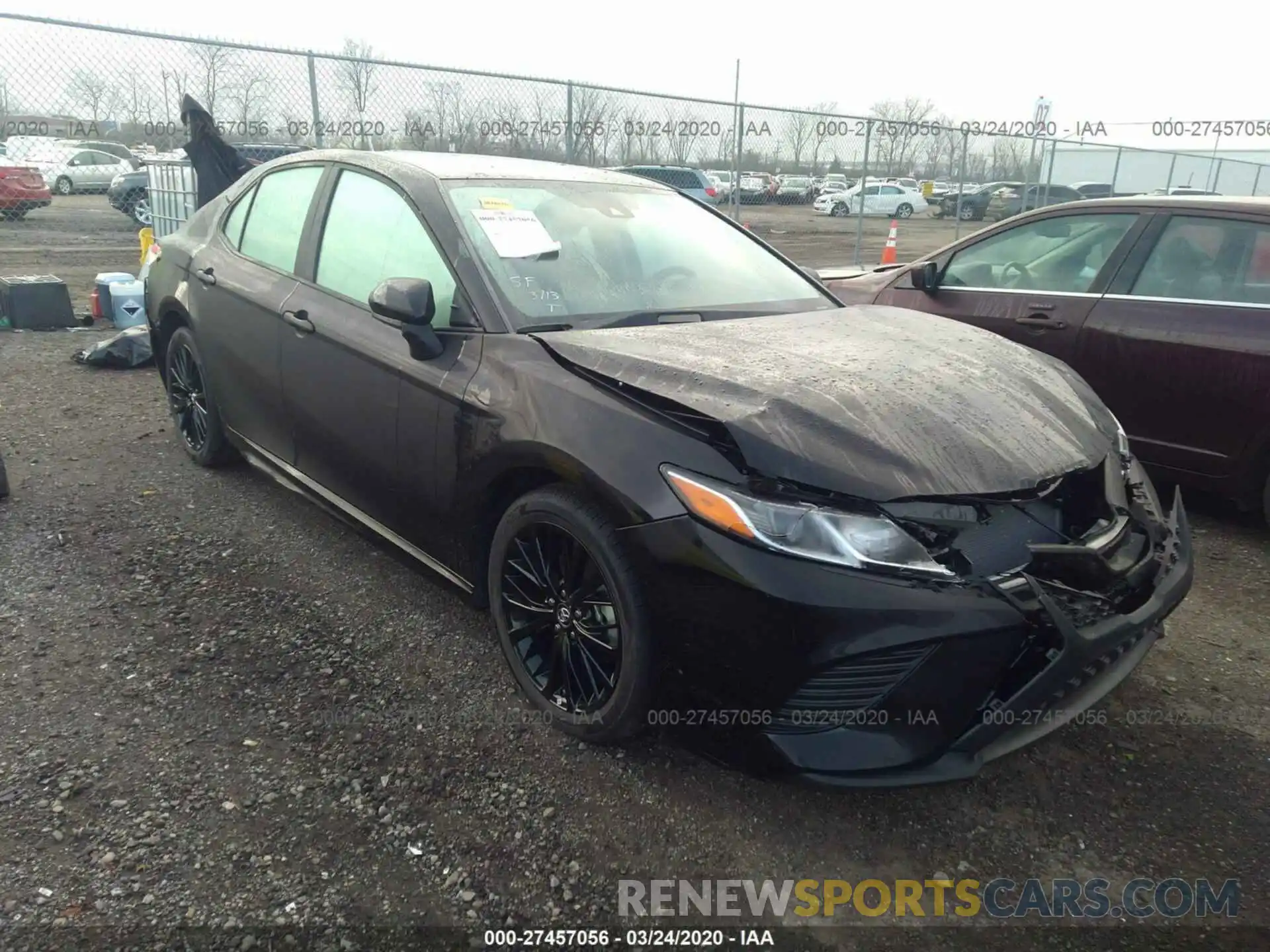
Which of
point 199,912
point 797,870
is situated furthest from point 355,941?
point 797,870

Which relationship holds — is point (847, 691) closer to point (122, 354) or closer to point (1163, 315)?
point (1163, 315)

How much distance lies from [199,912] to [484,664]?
1160 mm

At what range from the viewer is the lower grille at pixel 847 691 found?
1.97m

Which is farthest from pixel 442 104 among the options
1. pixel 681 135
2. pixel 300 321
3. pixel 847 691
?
pixel 847 691

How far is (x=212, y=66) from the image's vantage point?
8.11m

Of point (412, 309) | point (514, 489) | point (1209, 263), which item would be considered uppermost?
point (1209, 263)

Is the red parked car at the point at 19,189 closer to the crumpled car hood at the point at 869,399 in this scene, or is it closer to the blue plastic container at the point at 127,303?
the blue plastic container at the point at 127,303

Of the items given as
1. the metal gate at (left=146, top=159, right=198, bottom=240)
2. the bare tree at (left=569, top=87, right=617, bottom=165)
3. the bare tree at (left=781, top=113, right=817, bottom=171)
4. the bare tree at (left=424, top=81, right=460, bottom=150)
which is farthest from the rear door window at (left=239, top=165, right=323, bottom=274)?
the bare tree at (left=781, top=113, right=817, bottom=171)

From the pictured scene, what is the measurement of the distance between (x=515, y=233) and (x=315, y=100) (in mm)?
6331

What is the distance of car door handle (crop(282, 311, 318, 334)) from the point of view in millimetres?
3299

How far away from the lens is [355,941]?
6.23ft

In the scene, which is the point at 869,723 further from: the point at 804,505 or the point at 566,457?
the point at 566,457

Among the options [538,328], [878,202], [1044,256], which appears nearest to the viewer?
[538,328]

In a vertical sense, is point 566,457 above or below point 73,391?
above
